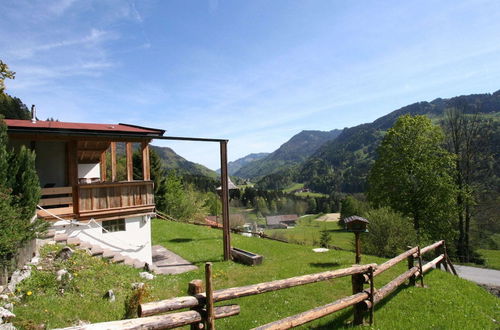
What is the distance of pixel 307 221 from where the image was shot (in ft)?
390

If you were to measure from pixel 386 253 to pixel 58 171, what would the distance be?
18982mm

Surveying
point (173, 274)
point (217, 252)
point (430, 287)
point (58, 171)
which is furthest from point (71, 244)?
point (430, 287)

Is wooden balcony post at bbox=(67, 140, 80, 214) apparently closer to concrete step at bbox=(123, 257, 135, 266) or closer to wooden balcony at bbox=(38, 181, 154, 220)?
wooden balcony at bbox=(38, 181, 154, 220)

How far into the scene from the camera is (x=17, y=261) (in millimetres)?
7254

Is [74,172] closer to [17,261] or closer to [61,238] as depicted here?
[61,238]

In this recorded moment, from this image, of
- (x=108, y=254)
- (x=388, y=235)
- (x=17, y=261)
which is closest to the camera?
(x=17, y=261)

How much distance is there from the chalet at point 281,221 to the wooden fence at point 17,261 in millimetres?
109005

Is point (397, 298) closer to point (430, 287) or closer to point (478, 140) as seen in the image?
point (430, 287)

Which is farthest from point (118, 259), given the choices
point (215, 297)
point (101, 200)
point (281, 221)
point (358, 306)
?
point (281, 221)

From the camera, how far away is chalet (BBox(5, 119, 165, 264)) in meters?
11.0

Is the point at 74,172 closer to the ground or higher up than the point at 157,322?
higher up

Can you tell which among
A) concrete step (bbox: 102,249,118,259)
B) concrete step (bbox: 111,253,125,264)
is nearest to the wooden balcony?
concrete step (bbox: 102,249,118,259)

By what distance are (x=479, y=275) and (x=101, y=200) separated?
2053 cm

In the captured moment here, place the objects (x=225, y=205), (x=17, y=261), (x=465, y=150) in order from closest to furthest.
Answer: (x=17, y=261) → (x=225, y=205) → (x=465, y=150)
